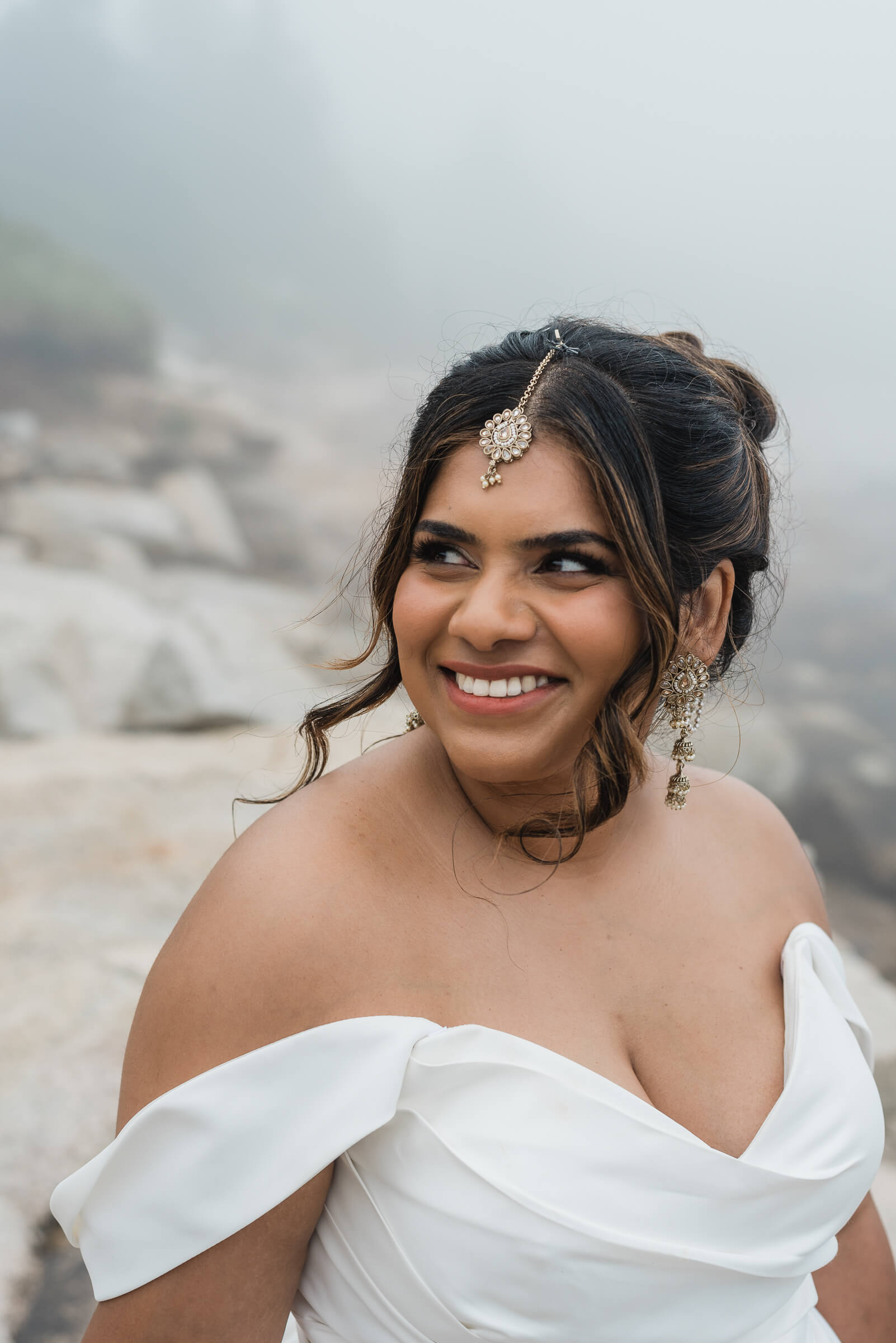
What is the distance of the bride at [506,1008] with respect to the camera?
51.1 inches

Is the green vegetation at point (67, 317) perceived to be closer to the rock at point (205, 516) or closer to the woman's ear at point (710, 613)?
the rock at point (205, 516)

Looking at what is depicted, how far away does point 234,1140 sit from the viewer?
1.29m

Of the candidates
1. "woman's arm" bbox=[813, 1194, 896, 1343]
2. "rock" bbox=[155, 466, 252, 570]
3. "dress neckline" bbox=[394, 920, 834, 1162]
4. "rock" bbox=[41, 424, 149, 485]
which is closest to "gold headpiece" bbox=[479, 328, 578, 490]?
"dress neckline" bbox=[394, 920, 834, 1162]

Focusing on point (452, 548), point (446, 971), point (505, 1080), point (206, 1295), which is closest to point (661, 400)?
point (452, 548)

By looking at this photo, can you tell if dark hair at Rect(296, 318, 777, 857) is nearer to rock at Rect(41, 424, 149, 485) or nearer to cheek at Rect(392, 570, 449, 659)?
cheek at Rect(392, 570, 449, 659)

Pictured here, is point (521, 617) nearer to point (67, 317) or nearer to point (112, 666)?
point (112, 666)

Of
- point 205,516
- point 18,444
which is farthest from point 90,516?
point 18,444

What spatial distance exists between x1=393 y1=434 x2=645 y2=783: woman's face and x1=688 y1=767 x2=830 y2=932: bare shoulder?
23.1 inches

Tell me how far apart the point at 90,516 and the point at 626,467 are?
10.4m

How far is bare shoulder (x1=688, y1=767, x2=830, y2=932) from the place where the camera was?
1838 mm

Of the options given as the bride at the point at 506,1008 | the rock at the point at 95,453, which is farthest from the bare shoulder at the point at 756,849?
the rock at the point at 95,453

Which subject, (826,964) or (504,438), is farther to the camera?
(826,964)

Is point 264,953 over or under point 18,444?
over

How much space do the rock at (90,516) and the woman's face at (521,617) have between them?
9.20 m
